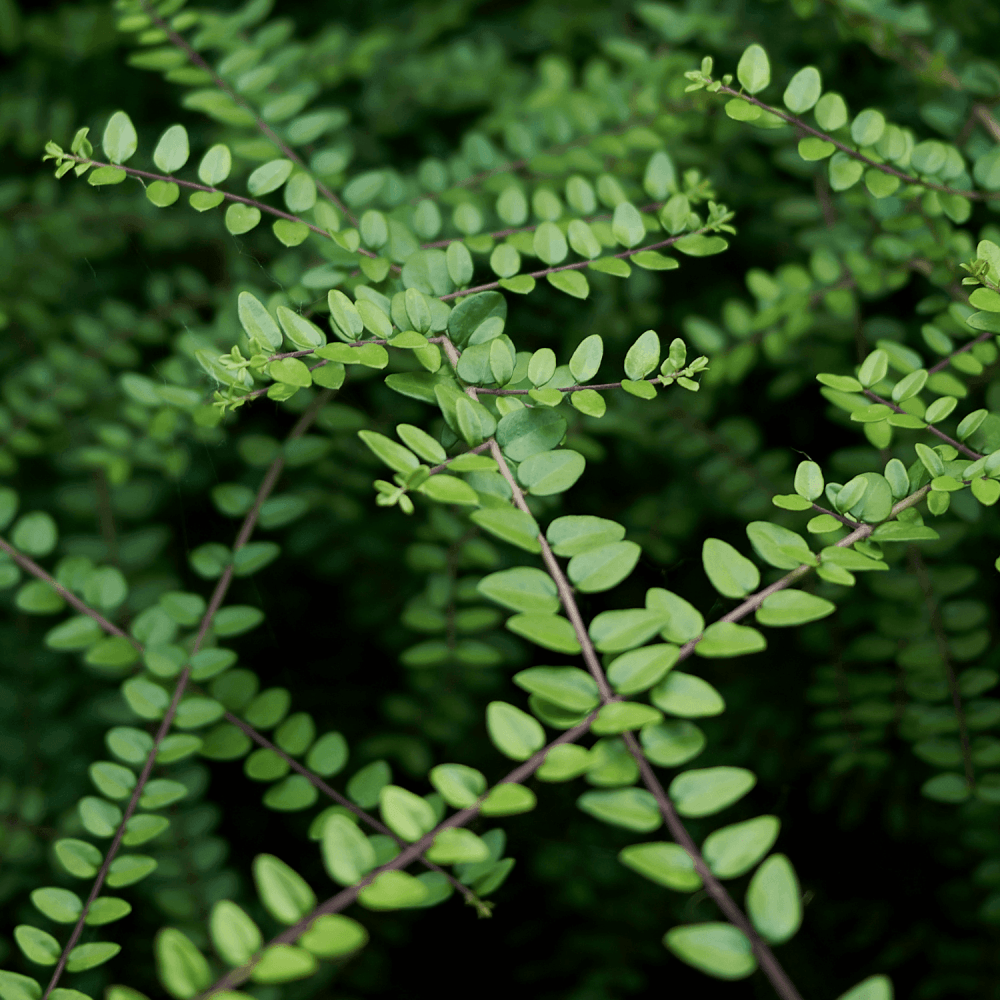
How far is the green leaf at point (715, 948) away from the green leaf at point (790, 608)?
0.59 feet

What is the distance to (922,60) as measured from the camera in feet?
3.30

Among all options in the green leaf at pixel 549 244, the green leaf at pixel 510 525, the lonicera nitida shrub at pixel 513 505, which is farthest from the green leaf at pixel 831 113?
the green leaf at pixel 510 525

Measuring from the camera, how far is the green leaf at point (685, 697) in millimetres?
464

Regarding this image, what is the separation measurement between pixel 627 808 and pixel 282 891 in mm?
186

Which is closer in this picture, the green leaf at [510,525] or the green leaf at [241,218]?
the green leaf at [510,525]

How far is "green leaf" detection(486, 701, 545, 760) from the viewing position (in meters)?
0.46

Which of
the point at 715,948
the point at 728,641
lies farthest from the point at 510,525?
the point at 715,948

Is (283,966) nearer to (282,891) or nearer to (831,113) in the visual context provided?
(282,891)

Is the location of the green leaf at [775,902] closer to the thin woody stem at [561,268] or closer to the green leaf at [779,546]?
the green leaf at [779,546]

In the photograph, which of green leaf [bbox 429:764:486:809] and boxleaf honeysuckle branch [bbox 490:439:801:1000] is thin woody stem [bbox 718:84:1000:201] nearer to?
boxleaf honeysuckle branch [bbox 490:439:801:1000]

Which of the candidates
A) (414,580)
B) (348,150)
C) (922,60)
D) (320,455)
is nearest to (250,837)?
(414,580)

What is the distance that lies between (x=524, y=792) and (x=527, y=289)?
44 cm

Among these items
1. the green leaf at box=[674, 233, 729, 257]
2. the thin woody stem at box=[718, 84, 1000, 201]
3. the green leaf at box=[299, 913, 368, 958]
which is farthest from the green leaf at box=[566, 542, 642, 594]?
the thin woody stem at box=[718, 84, 1000, 201]

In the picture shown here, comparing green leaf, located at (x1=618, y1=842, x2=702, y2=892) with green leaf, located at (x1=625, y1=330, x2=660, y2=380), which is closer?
green leaf, located at (x1=618, y1=842, x2=702, y2=892)
